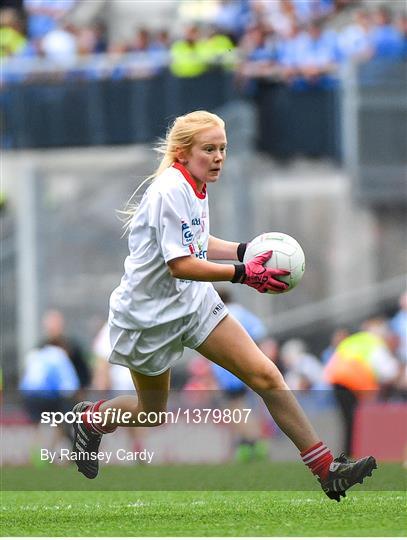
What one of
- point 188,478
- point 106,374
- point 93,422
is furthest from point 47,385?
point 93,422

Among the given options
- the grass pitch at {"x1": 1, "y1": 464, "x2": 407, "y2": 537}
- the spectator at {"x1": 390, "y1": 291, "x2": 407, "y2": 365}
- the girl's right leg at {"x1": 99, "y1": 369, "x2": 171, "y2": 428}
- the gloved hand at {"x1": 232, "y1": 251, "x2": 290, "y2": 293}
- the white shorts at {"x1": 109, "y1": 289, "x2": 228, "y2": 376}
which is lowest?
the spectator at {"x1": 390, "y1": 291, "x2": 407, "y2": 365}

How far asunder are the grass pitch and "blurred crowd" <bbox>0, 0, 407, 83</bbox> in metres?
7.29

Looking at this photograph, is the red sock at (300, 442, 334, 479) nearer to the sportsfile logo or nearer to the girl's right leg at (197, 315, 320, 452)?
the girl's right leg at (197, 315, 320, 452)

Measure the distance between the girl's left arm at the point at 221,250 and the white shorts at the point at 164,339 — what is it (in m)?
0.34

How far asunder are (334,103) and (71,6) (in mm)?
4728

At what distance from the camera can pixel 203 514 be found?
25.6 ft

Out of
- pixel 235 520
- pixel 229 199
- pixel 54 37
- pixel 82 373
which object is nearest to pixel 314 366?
pixel 229 199

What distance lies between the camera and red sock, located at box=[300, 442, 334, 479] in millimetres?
7602

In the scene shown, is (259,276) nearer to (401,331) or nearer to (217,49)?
(401,331)

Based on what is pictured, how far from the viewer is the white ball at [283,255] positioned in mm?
7438

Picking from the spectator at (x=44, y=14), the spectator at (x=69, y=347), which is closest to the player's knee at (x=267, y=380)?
the spectator at (x=69, y=347)

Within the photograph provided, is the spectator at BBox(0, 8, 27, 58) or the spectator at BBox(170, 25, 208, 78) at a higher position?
the spectator at BBox(0, 8, 27, 58)

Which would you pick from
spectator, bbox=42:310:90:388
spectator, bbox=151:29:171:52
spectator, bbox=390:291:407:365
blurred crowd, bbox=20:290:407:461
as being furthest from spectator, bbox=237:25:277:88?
spectator, bbox=42:310:90:388

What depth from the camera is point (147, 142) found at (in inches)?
715
